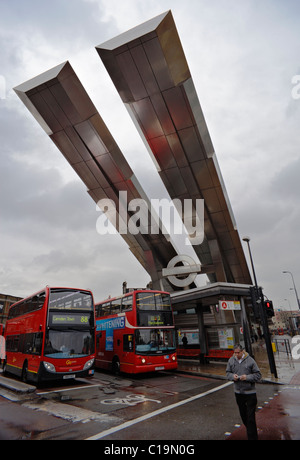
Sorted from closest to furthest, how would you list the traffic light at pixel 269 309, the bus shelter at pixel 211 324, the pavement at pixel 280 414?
the pavement at pixel 280 414, the traffic light at pixel 269 309, the bus shelter at pixel 211 324

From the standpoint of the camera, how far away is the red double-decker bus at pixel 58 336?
34.8 feet

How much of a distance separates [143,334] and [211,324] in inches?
274

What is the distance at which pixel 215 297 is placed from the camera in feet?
56.0

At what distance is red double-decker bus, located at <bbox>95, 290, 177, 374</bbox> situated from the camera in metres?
12.8

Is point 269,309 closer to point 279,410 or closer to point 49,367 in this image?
point 279,410

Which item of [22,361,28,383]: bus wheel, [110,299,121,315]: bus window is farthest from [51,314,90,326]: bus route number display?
[110,299,121,315]: bus window

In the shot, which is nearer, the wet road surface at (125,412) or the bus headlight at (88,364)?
the wet road surface at (125,412)

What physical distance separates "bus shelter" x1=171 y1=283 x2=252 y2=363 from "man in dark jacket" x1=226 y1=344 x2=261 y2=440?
1088cm

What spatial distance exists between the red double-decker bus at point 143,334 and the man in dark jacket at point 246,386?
→ 8268 mm

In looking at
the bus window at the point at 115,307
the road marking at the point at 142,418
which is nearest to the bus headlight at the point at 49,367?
the bus window at the point at 115,307

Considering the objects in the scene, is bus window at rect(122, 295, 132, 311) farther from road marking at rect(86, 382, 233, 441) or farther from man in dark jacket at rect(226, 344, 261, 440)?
man in dark jacket at rect(226, 344, 261, 440)

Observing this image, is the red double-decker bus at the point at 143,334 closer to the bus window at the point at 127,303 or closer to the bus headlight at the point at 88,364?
the bus window at the point at 127,303
